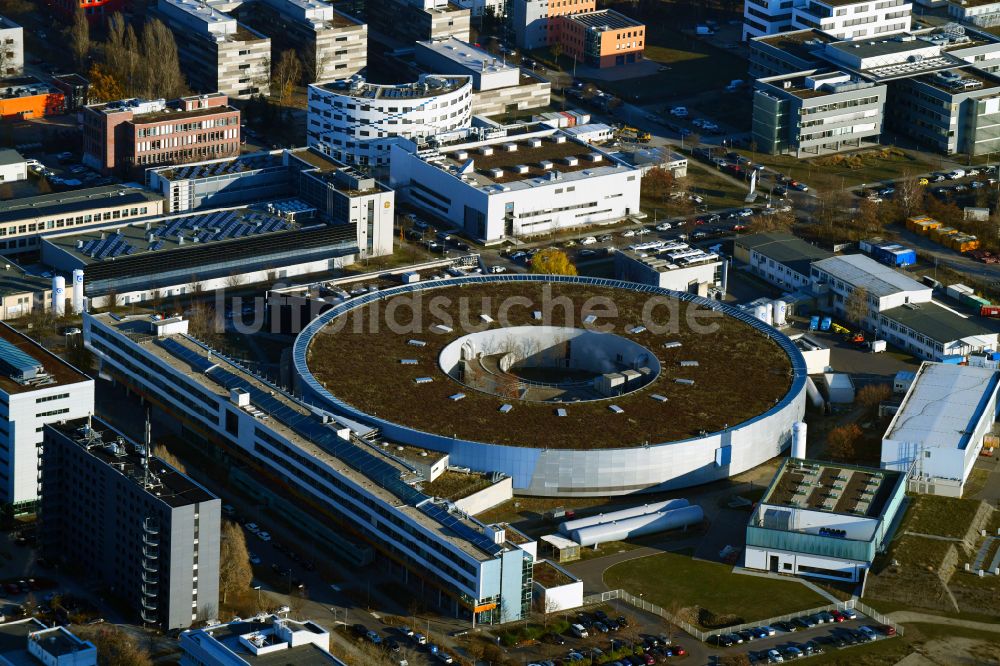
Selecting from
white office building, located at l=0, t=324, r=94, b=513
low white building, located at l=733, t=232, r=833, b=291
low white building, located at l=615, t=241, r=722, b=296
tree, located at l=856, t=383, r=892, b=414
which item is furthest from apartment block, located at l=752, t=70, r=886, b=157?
white office building, located at l=0, t=324, r=94, b=513

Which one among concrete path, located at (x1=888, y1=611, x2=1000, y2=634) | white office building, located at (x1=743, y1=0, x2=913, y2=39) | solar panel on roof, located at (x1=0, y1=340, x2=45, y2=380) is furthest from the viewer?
white office building, located at (x1=743, y1=0, x2=913, y2=39)

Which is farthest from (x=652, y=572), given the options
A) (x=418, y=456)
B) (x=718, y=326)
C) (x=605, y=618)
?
(x=718, y=326)

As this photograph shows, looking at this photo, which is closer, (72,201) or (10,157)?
(72,201)

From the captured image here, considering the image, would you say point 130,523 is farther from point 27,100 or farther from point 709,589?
point 27,100

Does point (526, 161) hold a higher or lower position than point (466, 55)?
lower

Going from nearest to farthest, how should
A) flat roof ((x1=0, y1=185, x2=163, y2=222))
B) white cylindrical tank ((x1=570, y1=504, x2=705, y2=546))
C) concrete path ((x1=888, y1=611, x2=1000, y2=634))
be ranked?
concrete path ((x1=888, y1=611, x2=1000, y2=634)) < white cylindrical tank ((x1=570, y1=504, x2=705, y2=546)) < flat roof ((x1=0, y1=185, x2=163, y2=222))

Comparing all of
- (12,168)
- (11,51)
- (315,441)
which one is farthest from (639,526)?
(11,51)

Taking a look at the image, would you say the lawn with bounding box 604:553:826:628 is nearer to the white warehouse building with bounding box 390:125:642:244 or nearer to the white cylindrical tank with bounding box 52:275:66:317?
the white cylindrical tank with bounding box 52:275:66:317
